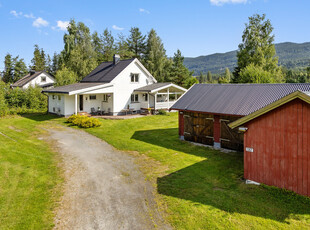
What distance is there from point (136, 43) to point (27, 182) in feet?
164

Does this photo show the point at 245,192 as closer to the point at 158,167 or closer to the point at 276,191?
the point at 276,191

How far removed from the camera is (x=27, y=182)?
10.0m

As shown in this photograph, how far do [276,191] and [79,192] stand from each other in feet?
25.8

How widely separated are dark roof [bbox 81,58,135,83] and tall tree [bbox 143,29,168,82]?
1591 centimetres

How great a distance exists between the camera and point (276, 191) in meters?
9.08

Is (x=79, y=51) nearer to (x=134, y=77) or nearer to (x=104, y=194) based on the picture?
(x=134, y=77)

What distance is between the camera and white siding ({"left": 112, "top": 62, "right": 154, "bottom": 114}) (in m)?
30.1

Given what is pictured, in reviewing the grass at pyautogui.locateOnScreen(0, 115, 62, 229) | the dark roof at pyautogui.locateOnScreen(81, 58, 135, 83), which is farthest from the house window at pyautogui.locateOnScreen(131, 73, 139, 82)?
the grass at pyautogui.locateOnScreen(0, 115, 62, 229)

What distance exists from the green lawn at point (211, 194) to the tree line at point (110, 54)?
29727mm

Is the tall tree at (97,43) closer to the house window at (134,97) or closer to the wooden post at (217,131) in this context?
the house window at (134,97)

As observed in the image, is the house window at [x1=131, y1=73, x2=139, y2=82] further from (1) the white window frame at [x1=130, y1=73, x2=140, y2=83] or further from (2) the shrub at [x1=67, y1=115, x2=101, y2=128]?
(2) the shrub at [x1=67, y1=115, x2=101, y2=128]

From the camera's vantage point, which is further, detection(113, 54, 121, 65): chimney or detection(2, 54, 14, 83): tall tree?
detection(2, 54, 14, 83): tall tree

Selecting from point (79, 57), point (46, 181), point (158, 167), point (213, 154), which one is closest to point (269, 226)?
point (158, 167)

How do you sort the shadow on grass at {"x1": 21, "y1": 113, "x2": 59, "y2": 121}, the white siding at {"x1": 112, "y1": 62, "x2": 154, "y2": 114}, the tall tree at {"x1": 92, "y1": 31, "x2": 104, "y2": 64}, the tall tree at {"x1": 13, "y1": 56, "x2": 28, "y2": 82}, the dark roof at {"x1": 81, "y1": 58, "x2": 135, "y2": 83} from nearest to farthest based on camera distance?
the shadow on grass at {"x1": 21, "y1": 113, "x2": 59, "y2": 121}, the white siding at {"x1": 112, "y1": 62, "x2": 154, "y2": 114}, the dark roof at {"x1": 81, "y1": 58, "x2": 135, "y2": 83}, the tall tree at {"x1": 92, "y1": 31, "x2": 104, "y2": 64}, the tall tree at {"x1": 13, "y1": 56, "x2": 28, "y2": 82}
